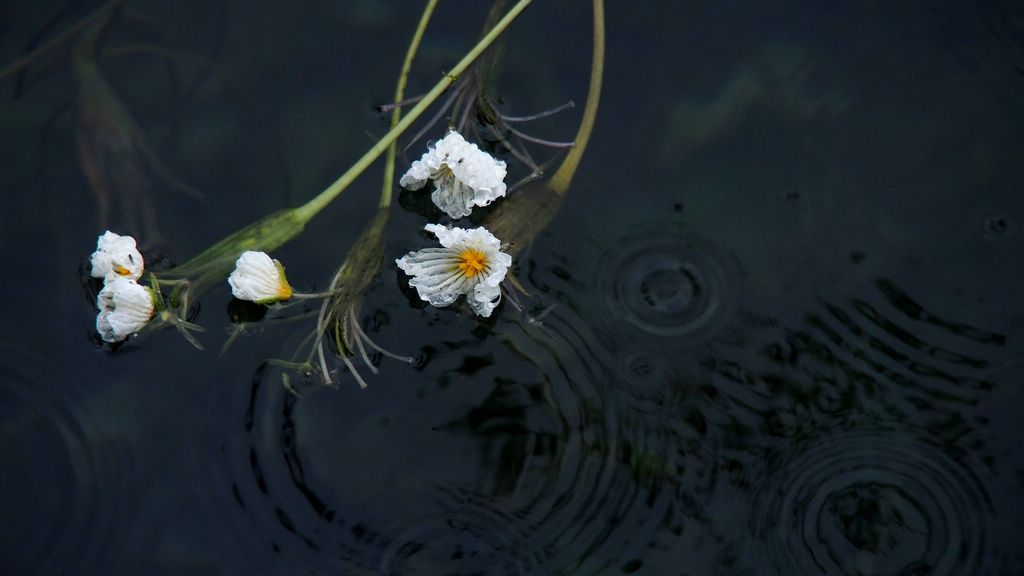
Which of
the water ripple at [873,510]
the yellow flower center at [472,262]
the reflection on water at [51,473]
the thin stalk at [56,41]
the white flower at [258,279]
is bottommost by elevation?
the water ripple at [873,510]

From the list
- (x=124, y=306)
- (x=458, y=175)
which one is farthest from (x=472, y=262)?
(x=124, y=306)

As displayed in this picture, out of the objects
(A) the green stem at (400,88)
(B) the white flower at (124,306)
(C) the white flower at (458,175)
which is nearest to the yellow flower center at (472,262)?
(C) the white flower at (458,175)

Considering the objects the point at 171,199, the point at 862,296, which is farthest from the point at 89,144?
the point at 862,296

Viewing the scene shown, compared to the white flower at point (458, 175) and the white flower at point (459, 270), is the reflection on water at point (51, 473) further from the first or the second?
the white flower at point (458, 175)

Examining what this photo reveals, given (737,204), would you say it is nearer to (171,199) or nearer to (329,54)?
(329,54)

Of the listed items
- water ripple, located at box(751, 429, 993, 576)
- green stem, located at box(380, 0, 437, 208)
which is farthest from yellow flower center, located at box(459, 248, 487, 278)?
water ripple, located at box(751, 429, 993, 576)

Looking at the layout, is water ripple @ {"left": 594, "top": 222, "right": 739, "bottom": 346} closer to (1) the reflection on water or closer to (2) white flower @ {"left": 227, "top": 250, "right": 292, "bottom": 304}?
(2) white flower @ {"left": 227, "top": 250, "right": 292, "bottom": 304}
